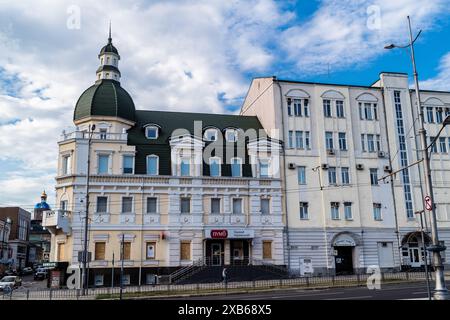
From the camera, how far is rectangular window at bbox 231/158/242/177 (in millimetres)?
41947

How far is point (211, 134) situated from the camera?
43750mm

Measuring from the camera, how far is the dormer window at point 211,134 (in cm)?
4341

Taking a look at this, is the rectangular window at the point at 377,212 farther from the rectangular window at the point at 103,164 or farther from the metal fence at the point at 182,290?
the rectangular window at the point at 103,164

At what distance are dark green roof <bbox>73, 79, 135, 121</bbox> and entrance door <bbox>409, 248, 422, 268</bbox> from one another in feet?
102

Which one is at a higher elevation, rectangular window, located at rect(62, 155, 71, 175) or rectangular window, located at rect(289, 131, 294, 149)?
rectangular window, located at rect(289, 131, 294, 149)

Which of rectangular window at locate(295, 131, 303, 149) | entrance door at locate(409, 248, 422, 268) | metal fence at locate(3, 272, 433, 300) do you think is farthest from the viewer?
rectangular window at locate(295, 131, 303, 149)

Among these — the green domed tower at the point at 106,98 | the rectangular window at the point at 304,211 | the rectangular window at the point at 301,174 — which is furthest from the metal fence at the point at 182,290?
the green domed tower at the point at 106,98

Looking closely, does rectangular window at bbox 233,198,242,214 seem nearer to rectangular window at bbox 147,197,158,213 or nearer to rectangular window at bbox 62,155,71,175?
rectangular window at bbox 147,197,158,213

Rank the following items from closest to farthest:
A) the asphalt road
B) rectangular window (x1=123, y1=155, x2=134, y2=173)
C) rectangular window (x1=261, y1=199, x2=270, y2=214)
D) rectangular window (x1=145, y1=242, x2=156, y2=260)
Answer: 1. the asphalt road
2. rectangular window (x1=145, y1=242, x2=156, y2=260)
3. rectangular window (x1=123, y1=155, x2=134, y2=173)
4. rectangular window (x1=261, y1=199, x2=270, y2=214)

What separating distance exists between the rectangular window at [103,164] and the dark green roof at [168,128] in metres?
2.59

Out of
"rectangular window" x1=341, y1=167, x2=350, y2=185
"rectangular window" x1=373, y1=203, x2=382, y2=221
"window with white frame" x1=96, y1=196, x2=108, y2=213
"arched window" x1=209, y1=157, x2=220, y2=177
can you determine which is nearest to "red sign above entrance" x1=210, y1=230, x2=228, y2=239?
"arched window" x1=209, y1=157, x2=220, y2=177

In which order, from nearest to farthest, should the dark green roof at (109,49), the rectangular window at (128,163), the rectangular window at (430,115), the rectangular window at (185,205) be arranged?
the rectangular window at (128,163), the rectangular window at (185,205), the dark green roof at (109,49), the rectangular window at (430,115)
